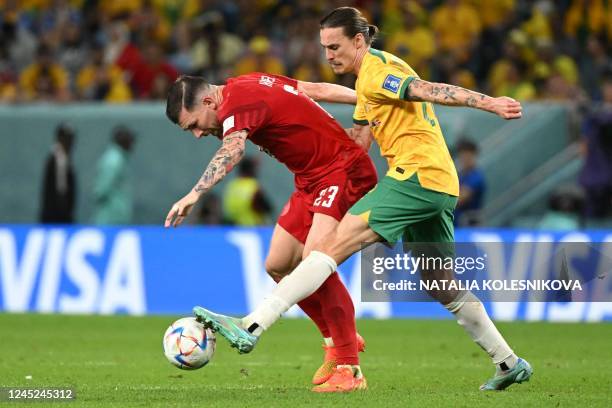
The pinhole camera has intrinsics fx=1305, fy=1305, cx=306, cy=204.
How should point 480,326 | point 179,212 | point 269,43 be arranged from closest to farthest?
point 179,212 < point 480,326 < point 269,43

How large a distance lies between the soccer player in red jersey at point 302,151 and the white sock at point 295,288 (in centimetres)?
23

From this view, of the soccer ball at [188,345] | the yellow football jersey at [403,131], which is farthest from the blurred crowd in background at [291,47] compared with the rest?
the soccer ball at [188,345]

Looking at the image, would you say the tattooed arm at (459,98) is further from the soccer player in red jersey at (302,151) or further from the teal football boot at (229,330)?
the teal football boot at (229,330)

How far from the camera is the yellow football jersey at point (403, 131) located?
26.6ft

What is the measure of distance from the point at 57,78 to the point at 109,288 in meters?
5.06

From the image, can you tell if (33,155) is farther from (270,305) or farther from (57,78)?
(270,305)

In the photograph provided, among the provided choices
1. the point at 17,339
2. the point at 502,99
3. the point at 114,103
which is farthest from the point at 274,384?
the point at 114,103

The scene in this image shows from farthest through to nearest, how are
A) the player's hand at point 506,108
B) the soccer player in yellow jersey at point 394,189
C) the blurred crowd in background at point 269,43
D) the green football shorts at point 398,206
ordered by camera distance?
the blurred crowd in background at point 269,43 < the green football shorts at point 398,206 < the soccer player in yellow jersey at point 394,189 < the player's hand at point 506,108

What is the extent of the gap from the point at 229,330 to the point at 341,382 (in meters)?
1.15

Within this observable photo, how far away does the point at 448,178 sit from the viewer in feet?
27.0

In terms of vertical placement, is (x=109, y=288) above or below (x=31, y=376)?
below

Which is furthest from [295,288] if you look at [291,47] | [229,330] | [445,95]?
[291,47]

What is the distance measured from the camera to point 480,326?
8.45 m

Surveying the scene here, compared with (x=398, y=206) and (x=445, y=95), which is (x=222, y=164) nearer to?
(x=398, y=206)
